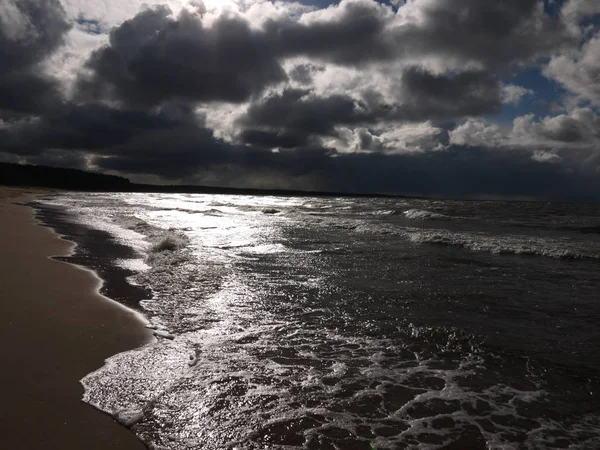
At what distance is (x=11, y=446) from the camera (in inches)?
111

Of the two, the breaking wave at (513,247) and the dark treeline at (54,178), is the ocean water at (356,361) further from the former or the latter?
the dark treeline at (54,178)

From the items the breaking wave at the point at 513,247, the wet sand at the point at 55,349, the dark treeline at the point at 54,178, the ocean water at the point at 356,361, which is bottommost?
the ocean water at the point at 356,361

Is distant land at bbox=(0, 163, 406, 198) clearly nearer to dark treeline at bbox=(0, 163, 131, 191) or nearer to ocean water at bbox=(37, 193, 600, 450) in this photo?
dark treeline at bbox=(0, 163, 131, 191)

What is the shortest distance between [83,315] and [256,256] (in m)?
6.03

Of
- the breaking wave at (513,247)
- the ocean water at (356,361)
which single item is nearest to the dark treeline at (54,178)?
the breaking wave at (513,247)

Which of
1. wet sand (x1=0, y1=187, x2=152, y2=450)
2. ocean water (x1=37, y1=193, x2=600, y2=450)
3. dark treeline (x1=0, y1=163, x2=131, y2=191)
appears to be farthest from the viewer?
dark treeline (x1=0, y1=163, x2=131, y2=191)

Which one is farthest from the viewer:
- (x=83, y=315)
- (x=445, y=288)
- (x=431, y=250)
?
(x=431, y=250)

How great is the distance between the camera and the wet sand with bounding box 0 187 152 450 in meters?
3.03

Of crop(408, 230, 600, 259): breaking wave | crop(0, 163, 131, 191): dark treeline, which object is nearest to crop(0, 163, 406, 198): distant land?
crop(0, 163, 131, 191): dark treeline

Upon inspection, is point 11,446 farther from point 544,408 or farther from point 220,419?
Answer: point 544,408

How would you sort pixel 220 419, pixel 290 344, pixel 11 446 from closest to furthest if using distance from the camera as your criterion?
1. pixel 11 446
2. pixel 220 419
3. pixel 290 344

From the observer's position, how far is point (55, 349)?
449 cm

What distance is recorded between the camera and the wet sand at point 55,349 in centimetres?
303

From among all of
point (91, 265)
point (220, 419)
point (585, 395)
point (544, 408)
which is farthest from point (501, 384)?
point (91, 265)
